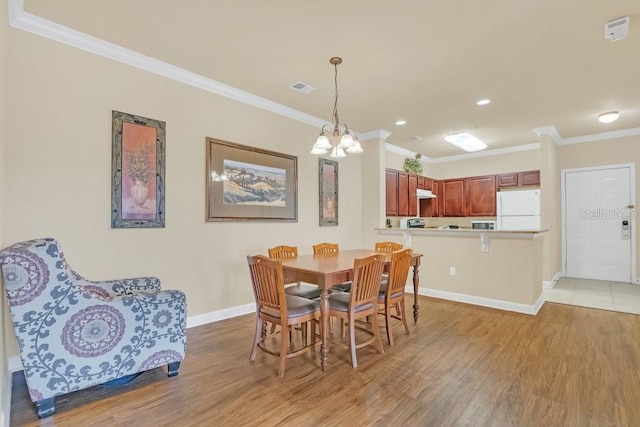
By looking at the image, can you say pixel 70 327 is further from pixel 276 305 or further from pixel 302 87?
pixel 302 87

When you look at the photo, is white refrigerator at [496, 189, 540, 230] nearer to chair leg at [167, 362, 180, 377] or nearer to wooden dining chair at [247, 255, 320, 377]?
wooden dining chair at [247, 255, 320, 377]

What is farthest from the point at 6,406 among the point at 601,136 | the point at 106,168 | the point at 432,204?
the point at 601,136

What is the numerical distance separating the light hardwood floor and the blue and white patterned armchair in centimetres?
20

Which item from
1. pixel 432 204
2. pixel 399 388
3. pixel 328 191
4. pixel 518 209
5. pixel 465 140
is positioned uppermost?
pixel 465 140

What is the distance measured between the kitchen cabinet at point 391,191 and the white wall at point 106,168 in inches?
98.9

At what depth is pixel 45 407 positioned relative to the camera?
1891 mm

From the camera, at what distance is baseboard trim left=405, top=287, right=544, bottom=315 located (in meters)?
3.96

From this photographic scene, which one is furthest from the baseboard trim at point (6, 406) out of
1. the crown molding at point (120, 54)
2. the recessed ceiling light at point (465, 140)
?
the recessed ceiling light at point (465, 140)

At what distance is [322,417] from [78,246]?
2.36 meters

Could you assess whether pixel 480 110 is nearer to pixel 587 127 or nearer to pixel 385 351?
pixel 587 127

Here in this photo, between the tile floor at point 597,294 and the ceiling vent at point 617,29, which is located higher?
the ceiling vent at point 617,29

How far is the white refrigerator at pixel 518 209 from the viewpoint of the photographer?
5.87 meters

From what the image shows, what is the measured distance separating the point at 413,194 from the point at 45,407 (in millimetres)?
6210

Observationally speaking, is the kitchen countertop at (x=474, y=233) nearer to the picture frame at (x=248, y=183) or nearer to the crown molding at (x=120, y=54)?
the picture frame at (x=248, y=183)
